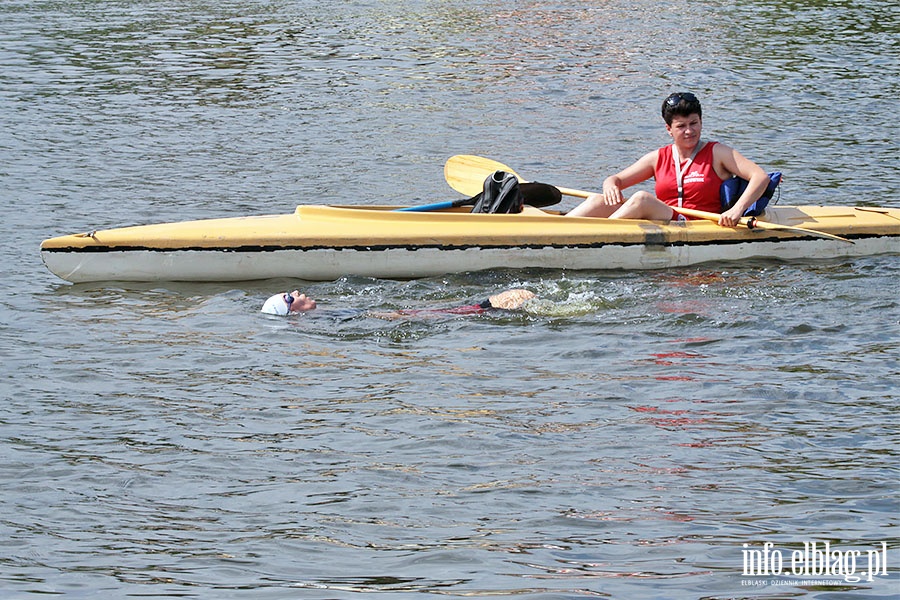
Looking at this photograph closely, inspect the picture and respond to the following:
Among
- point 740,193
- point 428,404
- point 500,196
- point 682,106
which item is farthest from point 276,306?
point 740,193

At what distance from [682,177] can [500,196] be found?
122 cm

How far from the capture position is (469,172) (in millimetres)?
10031

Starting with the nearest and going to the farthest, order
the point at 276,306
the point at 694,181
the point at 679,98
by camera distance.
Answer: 1. the point at 276,306
2. the point at 679,98
3. the point at 694,181

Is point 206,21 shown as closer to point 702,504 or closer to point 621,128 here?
point 621,128

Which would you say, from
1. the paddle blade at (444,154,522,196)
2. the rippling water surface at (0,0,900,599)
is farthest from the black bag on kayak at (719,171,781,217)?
the paddle blade at (444,154,522,196)

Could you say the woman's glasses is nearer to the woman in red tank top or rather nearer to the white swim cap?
the woman in red tank top

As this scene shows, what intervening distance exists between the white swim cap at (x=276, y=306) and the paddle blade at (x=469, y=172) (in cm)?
263

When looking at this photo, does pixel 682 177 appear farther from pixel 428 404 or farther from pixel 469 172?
pixel 428 404

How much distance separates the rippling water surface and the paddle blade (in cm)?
147

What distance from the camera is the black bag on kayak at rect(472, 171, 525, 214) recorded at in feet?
28.5

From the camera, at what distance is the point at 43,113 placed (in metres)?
15.4

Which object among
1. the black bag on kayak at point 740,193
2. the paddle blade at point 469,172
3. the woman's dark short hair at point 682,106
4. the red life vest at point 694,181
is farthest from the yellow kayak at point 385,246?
the paddle blade at point 469,172

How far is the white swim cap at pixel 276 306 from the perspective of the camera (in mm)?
7523

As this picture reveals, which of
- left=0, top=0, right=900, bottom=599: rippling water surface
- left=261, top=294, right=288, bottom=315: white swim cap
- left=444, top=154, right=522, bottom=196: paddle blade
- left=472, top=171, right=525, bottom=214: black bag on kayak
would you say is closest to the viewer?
left=0, top=0, right=900, bottom=599: rippling water surface
